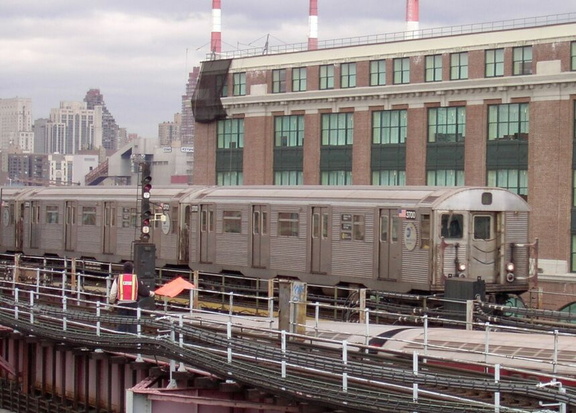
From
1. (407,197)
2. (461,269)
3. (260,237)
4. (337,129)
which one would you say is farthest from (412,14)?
(461,269)

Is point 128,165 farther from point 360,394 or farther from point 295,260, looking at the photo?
point 360,394

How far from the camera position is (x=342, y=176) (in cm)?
6200

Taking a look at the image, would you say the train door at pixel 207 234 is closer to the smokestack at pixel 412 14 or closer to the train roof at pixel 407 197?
the train roof at pixel 407 197

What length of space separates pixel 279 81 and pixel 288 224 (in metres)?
30.6

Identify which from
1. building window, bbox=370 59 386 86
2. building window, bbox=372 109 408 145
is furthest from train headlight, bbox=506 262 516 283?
building window, bbox=370 59 386 86

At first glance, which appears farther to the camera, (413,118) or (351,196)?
(413,118)

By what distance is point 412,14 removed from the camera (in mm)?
76875

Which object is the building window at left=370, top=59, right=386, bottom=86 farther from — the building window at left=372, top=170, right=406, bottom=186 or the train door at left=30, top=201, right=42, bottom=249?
the train door at left=30, top=201, right=42, bottom=249

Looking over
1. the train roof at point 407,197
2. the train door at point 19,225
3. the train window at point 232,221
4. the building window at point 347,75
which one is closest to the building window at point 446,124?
the building window at point 347,75

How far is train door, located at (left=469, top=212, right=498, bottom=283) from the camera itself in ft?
105

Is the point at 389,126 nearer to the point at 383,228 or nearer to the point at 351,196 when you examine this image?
A: the point at 351,196

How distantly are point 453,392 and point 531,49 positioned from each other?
3802 cm

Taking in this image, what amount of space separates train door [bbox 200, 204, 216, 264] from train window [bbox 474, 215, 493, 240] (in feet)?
32.8

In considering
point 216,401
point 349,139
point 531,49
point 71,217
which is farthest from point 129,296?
point 349,139
